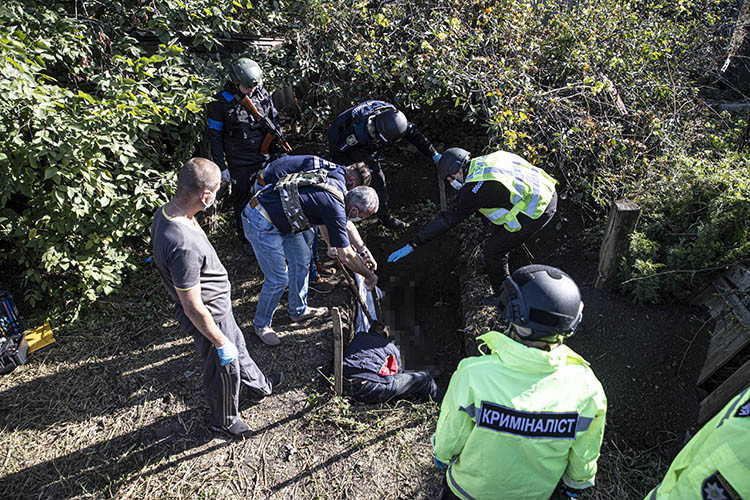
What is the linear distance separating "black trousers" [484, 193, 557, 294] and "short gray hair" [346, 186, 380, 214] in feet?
3.84

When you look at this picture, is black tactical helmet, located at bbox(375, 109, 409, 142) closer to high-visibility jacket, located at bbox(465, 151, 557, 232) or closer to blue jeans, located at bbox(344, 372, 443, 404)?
high-visibility jacket, located at bbox(465, 151, 557, 232)

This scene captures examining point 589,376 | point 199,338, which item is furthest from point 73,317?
point 589,376

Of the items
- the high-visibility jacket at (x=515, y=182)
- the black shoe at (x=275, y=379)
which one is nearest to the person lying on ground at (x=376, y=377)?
the black shoe at (x=275, y=379)

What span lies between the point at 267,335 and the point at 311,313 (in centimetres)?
47

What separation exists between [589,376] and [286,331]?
9.07 ft

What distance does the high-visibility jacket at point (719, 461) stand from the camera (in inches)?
47.8

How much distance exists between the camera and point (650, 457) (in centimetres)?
282

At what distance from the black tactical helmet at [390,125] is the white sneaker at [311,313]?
1.83m

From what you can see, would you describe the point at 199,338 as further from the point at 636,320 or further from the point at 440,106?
the point at 440,106

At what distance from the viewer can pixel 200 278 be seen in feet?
7.66

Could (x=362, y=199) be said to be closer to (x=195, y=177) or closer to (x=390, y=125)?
(x=195, y=177)

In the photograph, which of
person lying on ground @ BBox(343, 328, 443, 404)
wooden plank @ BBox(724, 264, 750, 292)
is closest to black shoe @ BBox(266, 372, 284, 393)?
person lying on ground @ BBox(343, 328, 443, 404)

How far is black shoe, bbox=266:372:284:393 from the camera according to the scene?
11.0 ft

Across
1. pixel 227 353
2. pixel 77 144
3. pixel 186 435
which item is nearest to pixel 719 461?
pixel 227 353
